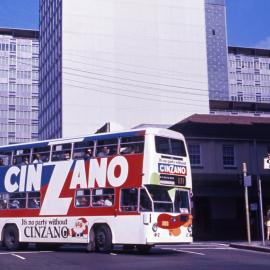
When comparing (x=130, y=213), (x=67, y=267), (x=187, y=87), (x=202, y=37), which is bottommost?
(x=67, y=267)

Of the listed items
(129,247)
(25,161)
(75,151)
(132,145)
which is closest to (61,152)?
(75,151)

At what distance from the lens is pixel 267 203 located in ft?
133

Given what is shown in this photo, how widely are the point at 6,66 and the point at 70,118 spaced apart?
1727 inches

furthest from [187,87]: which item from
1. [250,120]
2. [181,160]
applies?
[181,160]

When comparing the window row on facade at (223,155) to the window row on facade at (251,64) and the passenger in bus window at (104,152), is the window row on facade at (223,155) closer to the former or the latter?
the passenger in bus window at (104,152)

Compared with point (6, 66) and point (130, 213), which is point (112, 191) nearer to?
point (130, 213)

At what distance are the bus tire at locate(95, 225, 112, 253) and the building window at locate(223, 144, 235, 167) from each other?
763 inches

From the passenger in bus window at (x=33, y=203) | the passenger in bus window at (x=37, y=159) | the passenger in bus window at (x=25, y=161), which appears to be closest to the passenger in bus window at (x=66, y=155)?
the passenger in bus window at (x=37, y=159)

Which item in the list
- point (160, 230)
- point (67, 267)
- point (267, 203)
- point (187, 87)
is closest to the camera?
point (67, 267)

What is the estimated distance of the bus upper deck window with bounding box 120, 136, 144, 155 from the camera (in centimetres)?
2150

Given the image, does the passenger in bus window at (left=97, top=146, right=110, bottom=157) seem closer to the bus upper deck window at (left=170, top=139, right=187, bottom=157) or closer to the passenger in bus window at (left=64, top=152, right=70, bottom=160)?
the passenger in bus window at (left=64, top=152, right=70, bottom=160)

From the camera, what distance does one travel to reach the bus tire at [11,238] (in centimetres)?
2497

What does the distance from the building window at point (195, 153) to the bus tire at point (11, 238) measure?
17.0 m

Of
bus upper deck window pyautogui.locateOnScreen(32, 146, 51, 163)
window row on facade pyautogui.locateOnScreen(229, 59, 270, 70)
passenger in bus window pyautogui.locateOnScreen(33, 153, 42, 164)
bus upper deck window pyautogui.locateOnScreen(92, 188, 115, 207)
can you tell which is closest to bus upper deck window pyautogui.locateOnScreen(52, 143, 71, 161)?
bus upper deck window pyautogui.locateOnScreen(32, 146, 51, 163)
